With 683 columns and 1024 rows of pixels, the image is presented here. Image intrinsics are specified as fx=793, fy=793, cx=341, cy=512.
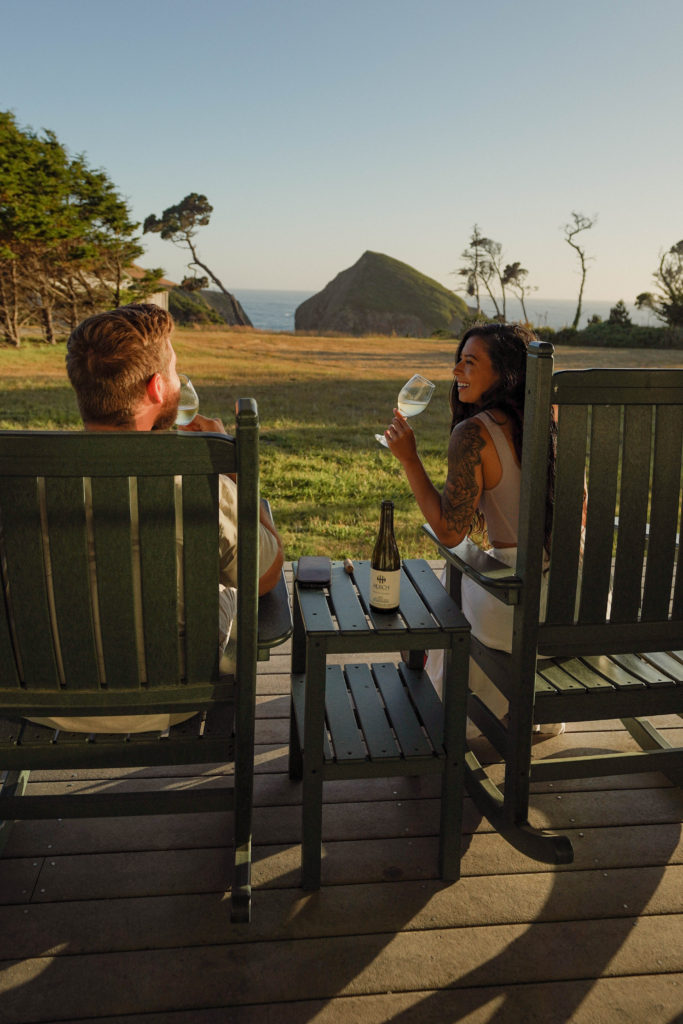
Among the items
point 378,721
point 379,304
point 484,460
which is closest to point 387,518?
point 484,460

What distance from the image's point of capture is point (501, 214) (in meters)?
51.2

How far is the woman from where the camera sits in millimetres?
2158

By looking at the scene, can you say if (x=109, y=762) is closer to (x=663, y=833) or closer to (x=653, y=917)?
(x=653, y=917)

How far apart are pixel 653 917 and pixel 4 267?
19.3 meters

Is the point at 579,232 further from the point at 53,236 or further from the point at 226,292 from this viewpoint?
the point at 53,236

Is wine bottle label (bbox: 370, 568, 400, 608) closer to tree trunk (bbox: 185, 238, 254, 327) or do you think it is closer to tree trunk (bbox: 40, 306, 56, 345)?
tree trunk (bbox: 40, 306, 56, 345)

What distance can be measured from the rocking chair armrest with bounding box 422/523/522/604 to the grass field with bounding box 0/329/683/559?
2728 millimetres

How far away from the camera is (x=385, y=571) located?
190 cm

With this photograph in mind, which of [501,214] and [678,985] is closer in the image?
[678,985]

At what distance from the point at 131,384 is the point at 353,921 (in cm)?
128

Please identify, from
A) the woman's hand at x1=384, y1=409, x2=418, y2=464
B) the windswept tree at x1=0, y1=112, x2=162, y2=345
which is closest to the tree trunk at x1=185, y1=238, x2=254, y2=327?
the windswept tree at x1=0, y1=112, x2=162, y2=345

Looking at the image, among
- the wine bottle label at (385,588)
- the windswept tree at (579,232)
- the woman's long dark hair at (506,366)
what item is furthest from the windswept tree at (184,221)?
the wine bottle label at (385,588)

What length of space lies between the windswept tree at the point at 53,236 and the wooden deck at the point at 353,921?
1790 centimetres

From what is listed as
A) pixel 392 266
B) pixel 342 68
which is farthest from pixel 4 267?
pixel 392 266
